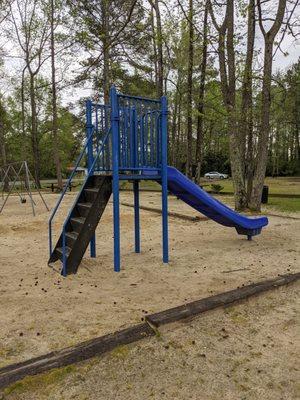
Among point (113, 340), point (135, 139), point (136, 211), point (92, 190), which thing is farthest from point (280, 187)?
point (113, 340)

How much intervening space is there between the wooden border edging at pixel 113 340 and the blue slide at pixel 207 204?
235 cm

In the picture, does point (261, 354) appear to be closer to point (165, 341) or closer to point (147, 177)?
point (165, 341)

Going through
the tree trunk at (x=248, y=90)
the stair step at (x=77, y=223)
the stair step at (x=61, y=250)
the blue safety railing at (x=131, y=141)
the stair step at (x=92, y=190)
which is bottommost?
the stair step at (x=61, y=250)

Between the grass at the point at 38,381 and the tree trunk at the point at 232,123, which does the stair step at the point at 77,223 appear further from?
the tree trunk at the point at 232,123

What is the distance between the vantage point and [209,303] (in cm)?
392

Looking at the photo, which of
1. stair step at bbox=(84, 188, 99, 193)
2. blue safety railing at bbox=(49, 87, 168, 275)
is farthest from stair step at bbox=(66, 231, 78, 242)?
stair step at bbox=(84, 188, 99, 193)

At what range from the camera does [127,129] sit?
584 centimetres

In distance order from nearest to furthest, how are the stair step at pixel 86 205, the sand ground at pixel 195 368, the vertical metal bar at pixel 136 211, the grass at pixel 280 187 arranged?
the sand ground at pixel 195 368 → the stair step at pixel 86 205 → the vertical metal bar at pixel 136 211 → the grass at pixel 280 187

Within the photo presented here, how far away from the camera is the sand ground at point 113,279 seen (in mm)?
3537

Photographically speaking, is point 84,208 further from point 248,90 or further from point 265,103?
point 248,90

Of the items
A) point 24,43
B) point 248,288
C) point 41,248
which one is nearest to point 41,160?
point 24,43

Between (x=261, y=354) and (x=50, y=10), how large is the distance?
27297mm

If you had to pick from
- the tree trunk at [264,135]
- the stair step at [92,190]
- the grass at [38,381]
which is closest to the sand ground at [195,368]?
the grass at [38,381]

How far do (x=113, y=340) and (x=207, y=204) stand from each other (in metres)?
3.86
